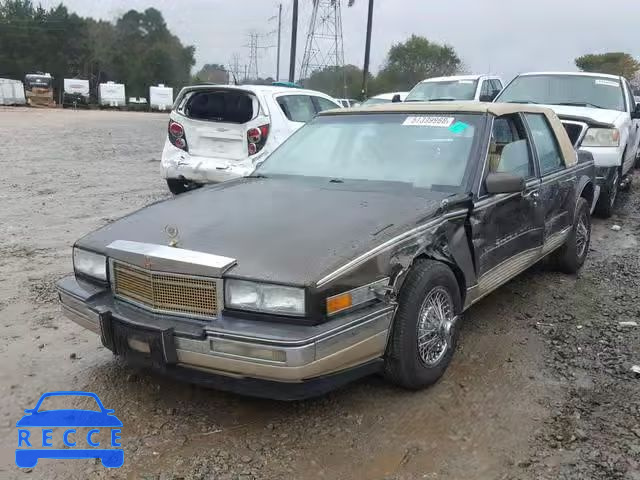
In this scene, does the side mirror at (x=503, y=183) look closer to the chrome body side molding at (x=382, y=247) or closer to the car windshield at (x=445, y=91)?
the chrome body side molding at (x=382, y=247)

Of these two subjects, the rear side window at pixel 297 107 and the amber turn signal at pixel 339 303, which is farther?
the rear side window at pixel 297 107

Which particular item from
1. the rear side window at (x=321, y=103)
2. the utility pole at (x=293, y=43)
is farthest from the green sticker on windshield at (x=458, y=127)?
the utility pole at (x=293, y=43)

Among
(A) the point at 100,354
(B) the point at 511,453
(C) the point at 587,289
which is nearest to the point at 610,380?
(B) the point at 511,453

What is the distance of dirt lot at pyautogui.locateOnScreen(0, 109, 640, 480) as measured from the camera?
111 inches

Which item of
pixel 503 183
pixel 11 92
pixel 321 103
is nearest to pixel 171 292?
pixel 503 183

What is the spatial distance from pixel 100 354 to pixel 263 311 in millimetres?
1613

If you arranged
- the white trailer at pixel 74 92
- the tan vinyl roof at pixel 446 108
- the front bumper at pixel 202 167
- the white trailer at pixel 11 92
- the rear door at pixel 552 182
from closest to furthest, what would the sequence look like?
the tan vinyl roof at pixel 446 108, the rear door at pixel 552 182, the front bumper at pixel 202 167, the white trailer at pixel 11 92, the white trailer at pixel 74 92

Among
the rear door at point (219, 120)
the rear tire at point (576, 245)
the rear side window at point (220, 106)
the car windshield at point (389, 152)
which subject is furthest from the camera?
the rear side window at point (220, 106)

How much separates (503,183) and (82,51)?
250ft

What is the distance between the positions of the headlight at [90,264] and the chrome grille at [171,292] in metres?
0.21

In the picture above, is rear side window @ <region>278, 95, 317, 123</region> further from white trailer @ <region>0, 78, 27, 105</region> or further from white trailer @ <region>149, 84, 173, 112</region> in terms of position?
white trailer @ <region>149, 84, 173, 112</region>

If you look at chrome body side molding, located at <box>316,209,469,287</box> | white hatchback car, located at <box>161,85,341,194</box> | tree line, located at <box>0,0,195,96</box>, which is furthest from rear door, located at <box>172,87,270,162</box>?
tree line, located at <box>0,0,195,96</box>

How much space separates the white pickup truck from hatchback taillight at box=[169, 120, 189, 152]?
4.56 metres

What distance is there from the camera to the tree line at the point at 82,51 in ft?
224
